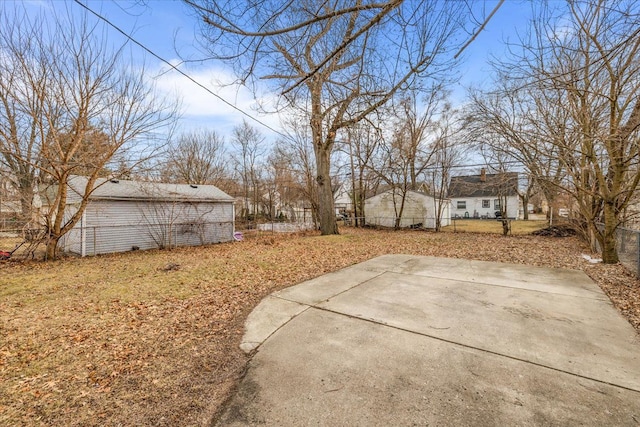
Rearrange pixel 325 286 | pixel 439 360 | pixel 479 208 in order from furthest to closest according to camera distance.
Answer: pixel 479 208, pixel 325 286, pixel 439 360

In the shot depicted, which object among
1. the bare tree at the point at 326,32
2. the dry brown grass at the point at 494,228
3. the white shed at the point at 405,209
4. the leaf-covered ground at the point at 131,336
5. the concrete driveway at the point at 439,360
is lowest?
the leaf-covered ground at the point at 131,336

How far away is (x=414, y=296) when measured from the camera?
4.53m

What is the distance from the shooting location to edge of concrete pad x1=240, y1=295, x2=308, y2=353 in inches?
124

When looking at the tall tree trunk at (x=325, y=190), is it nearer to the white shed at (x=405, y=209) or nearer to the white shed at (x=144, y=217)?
the white shed at (x=144, y=217)

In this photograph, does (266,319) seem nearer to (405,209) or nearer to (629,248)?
(629,248)

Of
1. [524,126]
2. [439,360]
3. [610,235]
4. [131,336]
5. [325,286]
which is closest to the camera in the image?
[439,360]

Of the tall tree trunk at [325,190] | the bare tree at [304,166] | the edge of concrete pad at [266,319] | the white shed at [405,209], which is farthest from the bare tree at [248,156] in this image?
the edge of concrete pad at [266,319]

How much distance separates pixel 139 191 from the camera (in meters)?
11.4

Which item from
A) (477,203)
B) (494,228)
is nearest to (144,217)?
(494,228)

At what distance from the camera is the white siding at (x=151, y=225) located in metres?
10.1

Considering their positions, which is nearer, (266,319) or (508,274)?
(266,319)

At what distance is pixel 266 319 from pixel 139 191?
10.5 meters

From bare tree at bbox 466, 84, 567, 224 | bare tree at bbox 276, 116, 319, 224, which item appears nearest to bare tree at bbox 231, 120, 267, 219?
bare tree at bbox 276, 116, 319, 224

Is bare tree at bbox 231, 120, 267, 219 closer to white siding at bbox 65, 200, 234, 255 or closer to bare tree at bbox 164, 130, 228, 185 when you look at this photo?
bare tree at bbox 164, 130, 228, 185
